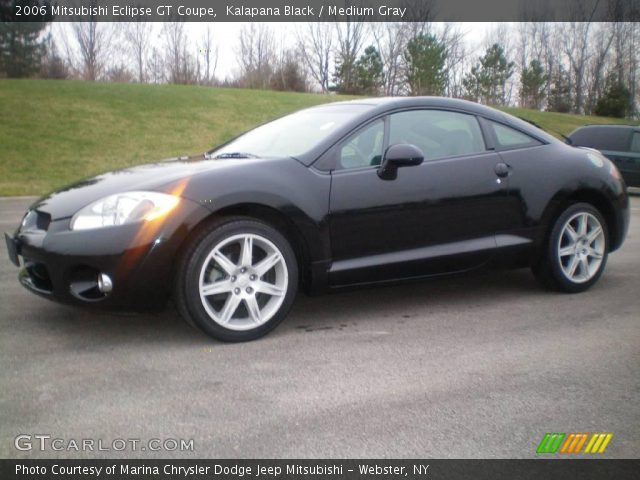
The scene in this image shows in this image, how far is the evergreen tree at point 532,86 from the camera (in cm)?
5688

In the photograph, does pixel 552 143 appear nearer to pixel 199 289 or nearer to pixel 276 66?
pixel 199 289

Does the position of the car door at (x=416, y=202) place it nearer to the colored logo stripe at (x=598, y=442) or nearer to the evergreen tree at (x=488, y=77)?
the colored logo stripe at (x=598, y=442)

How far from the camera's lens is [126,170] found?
4.22 meters

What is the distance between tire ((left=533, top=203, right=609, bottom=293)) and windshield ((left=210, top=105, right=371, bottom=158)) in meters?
1.76

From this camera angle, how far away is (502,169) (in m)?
4.47

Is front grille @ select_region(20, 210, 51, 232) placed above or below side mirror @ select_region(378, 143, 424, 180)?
below

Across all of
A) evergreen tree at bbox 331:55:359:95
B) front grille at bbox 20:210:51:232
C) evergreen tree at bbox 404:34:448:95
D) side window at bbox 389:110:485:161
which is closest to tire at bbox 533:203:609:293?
side window at bbox 389:110:485:161

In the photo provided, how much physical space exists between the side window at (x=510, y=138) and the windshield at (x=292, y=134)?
1041mm

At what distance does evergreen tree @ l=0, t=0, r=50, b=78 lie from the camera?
35.0 m

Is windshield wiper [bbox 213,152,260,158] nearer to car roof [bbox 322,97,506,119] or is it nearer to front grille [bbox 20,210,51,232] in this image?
car roof [bbox 322,97,506,119]

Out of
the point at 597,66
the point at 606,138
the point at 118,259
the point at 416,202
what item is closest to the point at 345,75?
the point at 597,66

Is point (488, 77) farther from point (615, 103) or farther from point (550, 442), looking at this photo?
point (550, 442)

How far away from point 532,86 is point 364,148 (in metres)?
57.6

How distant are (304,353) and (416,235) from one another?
117 cm
